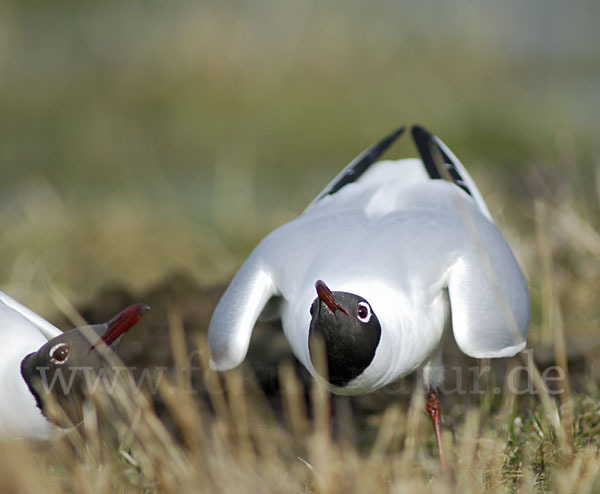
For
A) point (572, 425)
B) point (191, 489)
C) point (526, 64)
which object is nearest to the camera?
point (191, 489)

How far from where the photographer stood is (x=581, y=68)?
31.7ft

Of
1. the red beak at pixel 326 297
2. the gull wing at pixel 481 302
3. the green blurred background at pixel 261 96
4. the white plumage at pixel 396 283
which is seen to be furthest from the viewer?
the green blurred background at pixel 261 96

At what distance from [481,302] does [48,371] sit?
127 centimetres

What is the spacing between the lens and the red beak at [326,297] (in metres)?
2.37

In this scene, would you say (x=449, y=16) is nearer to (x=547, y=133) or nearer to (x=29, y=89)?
(x=547, y=133)

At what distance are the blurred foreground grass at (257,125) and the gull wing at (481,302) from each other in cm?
26

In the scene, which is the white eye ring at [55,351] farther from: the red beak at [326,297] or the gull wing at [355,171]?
the gull wing at [355,171]

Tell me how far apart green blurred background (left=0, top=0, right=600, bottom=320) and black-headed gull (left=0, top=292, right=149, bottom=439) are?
3508mm

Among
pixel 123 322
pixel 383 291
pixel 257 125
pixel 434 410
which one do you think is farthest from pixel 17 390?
pixel 257 125

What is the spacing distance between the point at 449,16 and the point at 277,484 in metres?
7.84

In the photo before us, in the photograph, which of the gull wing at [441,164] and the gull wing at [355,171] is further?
the gull wing at [355,171]

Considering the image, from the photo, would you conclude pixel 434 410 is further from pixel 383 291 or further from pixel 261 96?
pixel 261 96

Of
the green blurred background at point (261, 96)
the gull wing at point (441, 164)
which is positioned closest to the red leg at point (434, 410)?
the gull wing at point (441, 164)

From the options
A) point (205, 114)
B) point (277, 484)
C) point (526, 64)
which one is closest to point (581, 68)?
point (526, 64)
